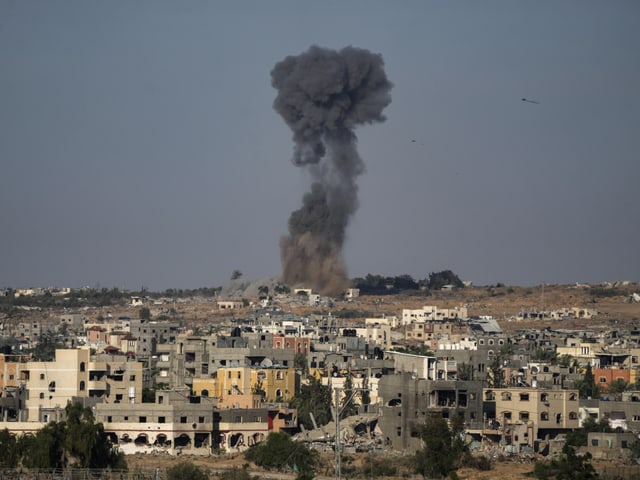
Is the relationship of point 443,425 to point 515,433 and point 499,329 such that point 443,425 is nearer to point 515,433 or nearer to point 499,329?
point 515,433

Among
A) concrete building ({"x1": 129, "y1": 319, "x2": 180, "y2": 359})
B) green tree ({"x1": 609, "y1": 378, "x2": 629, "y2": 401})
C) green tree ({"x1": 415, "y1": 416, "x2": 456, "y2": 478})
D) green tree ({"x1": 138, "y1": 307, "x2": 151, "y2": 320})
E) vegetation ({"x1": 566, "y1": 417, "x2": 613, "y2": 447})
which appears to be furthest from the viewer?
green tree ({"x1": 138, "y1": 307, "x2": 151, "y2": 320})

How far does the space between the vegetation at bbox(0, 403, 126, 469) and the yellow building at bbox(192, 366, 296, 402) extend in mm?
13176

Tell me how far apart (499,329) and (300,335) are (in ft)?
73.0

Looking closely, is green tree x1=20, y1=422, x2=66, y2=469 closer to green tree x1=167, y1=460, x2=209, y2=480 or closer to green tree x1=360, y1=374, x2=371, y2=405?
green tree x1=167, y1=460, x2=209, y2=480

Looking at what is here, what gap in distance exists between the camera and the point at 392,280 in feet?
502

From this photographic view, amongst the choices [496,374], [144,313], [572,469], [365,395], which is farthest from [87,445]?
[144,313]

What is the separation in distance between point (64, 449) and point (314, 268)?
294 ft

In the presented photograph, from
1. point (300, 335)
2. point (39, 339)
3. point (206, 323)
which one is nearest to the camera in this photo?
point (300, 335)

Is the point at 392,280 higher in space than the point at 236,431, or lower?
higher

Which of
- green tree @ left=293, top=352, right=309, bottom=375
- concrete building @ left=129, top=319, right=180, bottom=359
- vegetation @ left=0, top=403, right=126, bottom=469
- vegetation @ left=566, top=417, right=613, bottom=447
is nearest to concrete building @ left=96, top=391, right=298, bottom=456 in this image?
vegetation @ left=0, top=403, right=126, bottom=469

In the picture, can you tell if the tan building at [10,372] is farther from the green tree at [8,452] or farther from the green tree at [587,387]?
the green tree at [587,387]

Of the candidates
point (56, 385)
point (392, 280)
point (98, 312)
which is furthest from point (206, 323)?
point (56, 385)

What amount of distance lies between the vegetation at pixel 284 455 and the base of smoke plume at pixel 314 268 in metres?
83.4

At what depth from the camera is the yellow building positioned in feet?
202
